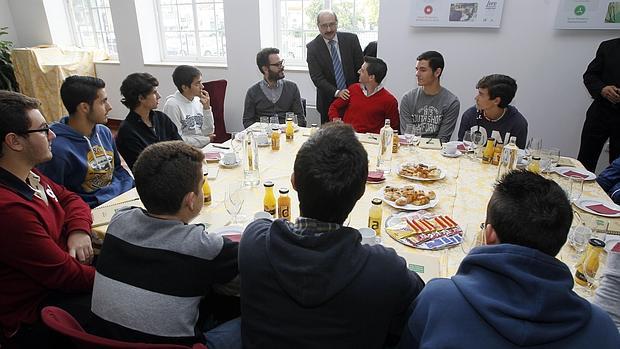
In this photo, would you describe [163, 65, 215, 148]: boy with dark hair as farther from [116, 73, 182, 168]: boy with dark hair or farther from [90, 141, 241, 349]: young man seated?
[90, 141, 241, 349]: young man seated

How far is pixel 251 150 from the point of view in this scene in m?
2.16

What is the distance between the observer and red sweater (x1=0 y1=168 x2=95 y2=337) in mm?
1285

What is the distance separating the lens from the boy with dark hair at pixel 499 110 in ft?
8.46

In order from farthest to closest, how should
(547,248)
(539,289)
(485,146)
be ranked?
(485,146) < (547,248) < (539,289)

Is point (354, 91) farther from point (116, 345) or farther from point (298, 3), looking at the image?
point (116, 345)

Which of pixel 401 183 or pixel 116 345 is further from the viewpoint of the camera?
pixel 401 183

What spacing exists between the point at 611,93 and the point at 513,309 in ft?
11.0

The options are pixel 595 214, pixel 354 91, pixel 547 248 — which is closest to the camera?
pixel 547 248

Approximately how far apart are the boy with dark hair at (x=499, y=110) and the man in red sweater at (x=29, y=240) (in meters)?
2.39

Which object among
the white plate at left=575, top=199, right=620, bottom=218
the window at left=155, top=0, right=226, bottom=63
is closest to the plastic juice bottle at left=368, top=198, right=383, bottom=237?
the white plate at left=575, top=199, right=620, bottom=218

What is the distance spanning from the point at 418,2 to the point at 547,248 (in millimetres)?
3572

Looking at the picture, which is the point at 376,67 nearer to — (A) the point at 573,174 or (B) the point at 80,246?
(A) the point at 573,174

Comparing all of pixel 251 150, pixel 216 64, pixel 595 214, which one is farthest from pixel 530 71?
pixel 216 64

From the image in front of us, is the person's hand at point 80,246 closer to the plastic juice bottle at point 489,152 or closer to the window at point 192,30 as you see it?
the plastic juice bottle at point 489,152
